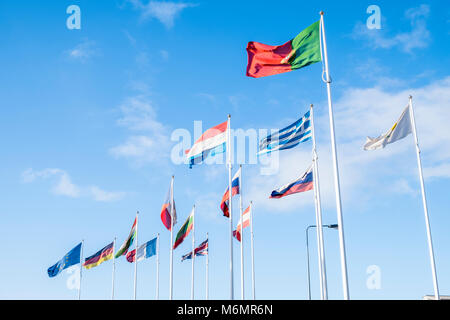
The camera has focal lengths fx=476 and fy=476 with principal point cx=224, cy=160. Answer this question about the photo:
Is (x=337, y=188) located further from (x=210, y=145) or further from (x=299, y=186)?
(x=210, y=145)

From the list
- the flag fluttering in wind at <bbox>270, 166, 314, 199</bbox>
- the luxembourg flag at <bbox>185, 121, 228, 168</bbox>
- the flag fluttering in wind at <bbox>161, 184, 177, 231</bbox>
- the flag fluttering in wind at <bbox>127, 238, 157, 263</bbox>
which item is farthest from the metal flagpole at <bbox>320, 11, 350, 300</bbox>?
the flag fluttering in wind at <bbox>127, 238, 157, 263</bbox>

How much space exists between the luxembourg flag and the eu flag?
26826 mm

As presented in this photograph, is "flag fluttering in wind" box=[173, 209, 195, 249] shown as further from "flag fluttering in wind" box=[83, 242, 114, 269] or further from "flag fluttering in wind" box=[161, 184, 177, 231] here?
"flag fluttering in wind" box=[83, 242, 114, 269]

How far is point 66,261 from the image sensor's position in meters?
47.4

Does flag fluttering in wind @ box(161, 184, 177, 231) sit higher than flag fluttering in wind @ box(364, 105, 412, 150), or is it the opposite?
flag fluttering in wind @ box(364, 105, 412, 150)

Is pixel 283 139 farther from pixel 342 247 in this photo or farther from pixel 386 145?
pixel 342 247

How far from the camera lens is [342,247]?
16328 millimetres

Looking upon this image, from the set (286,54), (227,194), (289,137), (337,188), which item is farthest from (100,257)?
(337,188)

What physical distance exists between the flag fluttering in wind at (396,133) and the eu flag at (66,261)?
33074 millimetres

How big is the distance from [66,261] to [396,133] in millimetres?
35226

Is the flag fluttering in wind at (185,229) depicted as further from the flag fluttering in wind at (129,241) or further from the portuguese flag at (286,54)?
the portuguese flag at (286,54)

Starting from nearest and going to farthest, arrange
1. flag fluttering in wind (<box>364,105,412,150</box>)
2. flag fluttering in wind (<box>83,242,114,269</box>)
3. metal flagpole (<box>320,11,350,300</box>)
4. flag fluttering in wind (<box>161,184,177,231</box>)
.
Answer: metal flagpole (<box>320,11,350,300</box>), flag fluttering in wind (<box>364,105,412,150</box>), flag fluttering in wind (<box>161,184,177,231</box>), flag fluttering in wind (<box>83,242,114,269</box>)

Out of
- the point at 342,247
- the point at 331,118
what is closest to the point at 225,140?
the point at 331,118

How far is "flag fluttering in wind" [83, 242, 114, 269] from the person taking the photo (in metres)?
47.8
